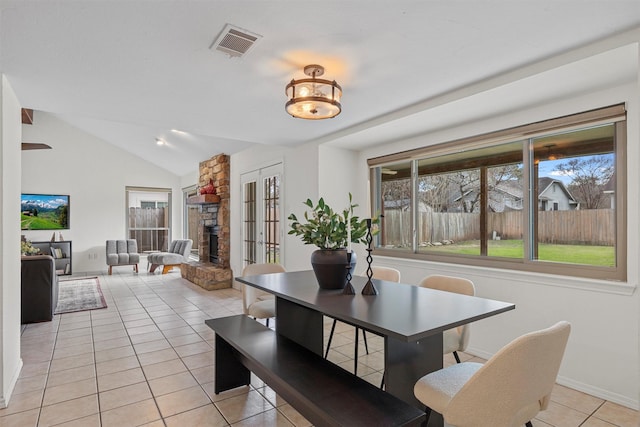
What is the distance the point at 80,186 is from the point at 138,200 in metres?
1.33

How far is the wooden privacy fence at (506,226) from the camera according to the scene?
257cm

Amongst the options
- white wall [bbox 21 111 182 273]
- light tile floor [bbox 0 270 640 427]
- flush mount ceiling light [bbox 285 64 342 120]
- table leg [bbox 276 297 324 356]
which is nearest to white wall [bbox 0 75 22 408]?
light tile floor [bbox 0 270 640 427]

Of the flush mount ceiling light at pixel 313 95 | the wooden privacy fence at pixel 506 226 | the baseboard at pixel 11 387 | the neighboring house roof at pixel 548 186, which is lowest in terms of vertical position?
the baseboard at pixel 11 387

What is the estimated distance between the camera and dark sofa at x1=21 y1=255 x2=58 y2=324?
4.13 metres

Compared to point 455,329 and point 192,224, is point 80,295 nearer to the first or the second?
point 192,224

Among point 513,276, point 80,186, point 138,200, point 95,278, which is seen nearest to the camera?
point 513,276

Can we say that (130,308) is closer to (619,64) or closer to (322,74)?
(322,74)

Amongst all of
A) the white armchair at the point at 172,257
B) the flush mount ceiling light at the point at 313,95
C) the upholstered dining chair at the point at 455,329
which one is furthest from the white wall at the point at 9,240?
the white armchair at the point at 172,257

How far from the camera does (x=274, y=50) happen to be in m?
2.09

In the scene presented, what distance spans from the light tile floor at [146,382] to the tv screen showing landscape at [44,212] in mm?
4341

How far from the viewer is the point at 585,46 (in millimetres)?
2008

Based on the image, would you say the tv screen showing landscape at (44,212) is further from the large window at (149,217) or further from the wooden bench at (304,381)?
the wooden bench at (304,381)

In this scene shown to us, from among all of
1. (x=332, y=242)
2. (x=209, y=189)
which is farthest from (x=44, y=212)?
(x=332, y=242)

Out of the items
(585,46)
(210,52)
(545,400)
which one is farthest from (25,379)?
(585,46)
